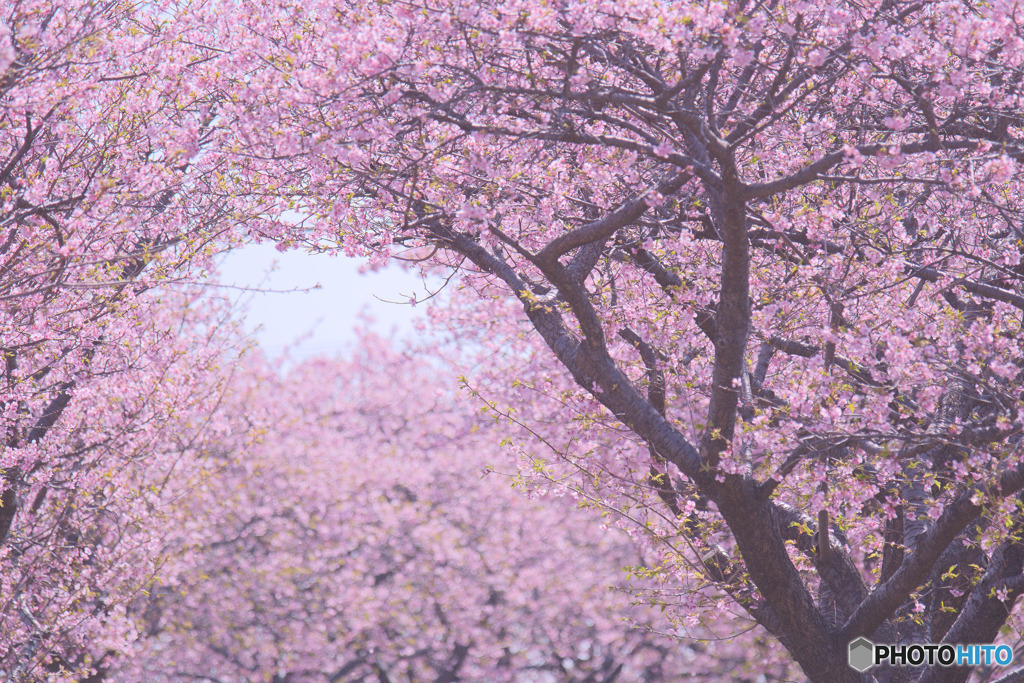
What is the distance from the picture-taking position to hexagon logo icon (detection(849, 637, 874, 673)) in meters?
6.84

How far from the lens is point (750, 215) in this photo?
22.9 ft

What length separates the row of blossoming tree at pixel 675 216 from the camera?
5723mm

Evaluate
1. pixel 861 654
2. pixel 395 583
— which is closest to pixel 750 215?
pixel 861 654

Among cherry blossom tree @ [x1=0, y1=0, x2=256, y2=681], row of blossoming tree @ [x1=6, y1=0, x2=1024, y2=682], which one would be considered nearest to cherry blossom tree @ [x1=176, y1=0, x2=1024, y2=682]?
row of blossoming tree @ [x1=6, y1=0, x2=1024, y2=682]

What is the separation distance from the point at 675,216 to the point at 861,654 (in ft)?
12.5

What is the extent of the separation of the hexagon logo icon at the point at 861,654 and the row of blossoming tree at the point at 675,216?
0.09m

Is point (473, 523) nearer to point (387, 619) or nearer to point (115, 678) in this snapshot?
point (387, 619)

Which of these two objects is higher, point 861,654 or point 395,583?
point 395,583

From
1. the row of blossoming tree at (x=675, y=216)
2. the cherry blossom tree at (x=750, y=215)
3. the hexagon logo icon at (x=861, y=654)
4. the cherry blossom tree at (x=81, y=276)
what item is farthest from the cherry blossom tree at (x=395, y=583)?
the hexagon logo icon at (x=861, y=654)

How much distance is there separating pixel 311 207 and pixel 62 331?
267 cm

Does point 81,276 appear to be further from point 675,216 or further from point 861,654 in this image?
point 861,654

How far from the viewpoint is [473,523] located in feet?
68.5

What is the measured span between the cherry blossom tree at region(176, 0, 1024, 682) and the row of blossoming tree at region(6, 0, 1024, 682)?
37mm

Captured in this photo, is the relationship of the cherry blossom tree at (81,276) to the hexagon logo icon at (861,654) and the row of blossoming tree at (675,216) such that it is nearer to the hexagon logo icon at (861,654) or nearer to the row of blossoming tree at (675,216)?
the row of blossoming tree at (675,216)
